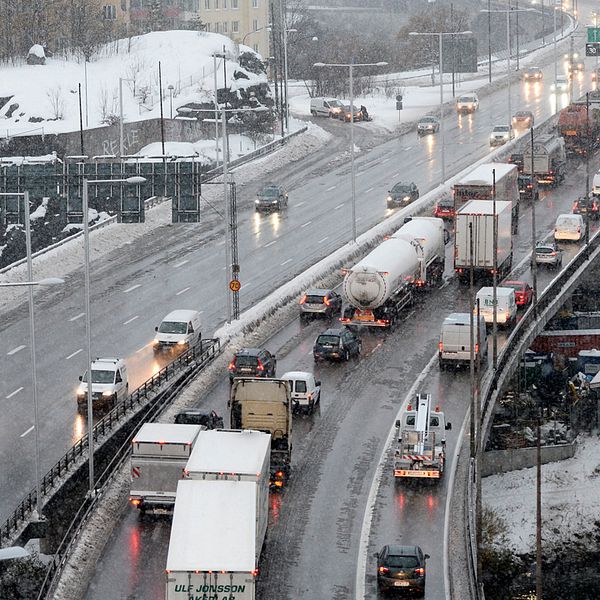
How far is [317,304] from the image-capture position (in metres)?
63.7

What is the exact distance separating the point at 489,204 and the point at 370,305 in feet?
38.1

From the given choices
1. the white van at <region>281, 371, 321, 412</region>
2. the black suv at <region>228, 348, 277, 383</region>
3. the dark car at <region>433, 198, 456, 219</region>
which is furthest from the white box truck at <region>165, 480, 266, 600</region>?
the dark car at <region>433, 198, 456, 219</region>

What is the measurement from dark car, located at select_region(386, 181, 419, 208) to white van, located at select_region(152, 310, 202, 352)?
3047 cm

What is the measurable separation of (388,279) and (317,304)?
4893 millimetres

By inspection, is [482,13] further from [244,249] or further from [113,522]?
[113,522]

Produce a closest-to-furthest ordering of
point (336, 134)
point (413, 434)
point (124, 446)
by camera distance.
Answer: point (413, 434), point (124, 446), point (336, 134)

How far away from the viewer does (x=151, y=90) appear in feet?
381


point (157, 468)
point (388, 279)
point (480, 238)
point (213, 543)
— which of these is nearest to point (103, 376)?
point (157, 468)

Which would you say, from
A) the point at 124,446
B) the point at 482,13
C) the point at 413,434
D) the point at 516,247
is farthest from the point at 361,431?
the point at 482,13

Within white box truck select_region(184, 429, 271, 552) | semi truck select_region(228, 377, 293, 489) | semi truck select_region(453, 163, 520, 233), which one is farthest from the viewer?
semi truck select_region(453, 163, 520, 233)

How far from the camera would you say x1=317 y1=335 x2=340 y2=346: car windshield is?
5672 cm

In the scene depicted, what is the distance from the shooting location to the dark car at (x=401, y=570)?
119ft

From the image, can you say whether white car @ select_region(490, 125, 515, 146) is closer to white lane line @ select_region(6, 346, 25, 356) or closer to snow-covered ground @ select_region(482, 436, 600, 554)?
snow-covered ground @ select_region(482, 436, 600, 554)

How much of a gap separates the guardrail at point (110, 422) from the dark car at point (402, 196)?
103 feet
